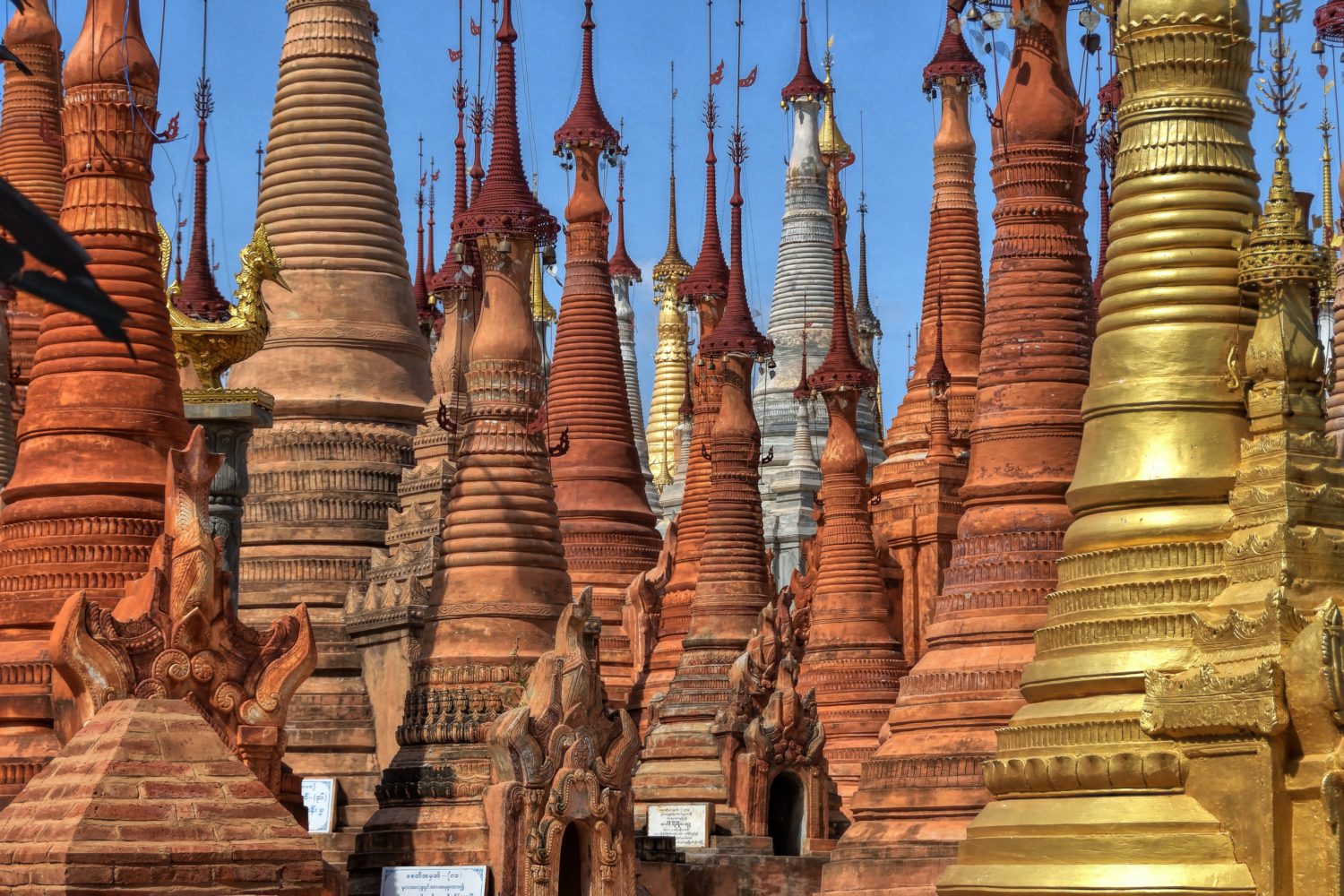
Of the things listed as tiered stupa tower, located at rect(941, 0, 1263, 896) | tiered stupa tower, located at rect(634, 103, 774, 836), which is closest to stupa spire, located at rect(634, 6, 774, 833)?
tiered stupa tower, located at rect(634, 103, 774, 836)

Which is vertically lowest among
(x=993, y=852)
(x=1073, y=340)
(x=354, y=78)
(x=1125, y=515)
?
(x=993, y=852)

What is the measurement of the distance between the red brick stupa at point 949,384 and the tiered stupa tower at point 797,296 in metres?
15.8

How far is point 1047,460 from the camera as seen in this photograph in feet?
83.9

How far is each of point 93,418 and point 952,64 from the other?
23811 millimetres

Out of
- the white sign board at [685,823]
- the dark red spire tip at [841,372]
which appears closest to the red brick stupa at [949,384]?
the dark red spire tip at [841,372]

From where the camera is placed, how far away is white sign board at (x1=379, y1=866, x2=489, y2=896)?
84.5 feet

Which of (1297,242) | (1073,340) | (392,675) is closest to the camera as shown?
(1297,242)

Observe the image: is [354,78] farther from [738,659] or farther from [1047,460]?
[1047,460]

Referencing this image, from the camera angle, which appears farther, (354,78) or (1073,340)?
(354,78)

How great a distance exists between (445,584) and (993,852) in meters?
13.5

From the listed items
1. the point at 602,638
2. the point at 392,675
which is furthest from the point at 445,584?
the point at 602,638

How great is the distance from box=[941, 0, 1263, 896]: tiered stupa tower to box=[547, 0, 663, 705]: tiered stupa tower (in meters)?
22.4

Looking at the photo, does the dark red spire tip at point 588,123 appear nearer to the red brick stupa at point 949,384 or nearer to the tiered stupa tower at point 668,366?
the red brick stupa at point 949,384

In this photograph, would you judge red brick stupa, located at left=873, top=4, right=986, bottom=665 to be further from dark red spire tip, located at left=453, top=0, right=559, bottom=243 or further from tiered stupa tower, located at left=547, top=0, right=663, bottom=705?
dark red spire tip, located at left=453, top=0, right=559, bottom=243
